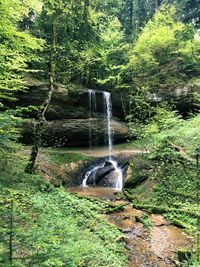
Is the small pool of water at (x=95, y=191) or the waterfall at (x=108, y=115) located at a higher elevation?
the waterfall at (x=108, y=115)

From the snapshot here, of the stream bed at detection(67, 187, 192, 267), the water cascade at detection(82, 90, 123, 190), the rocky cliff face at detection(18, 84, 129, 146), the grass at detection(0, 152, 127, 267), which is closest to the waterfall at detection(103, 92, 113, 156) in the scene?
the water cascade at detection(82, 90, 123, 190)

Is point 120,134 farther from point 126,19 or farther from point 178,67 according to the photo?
point 126,19

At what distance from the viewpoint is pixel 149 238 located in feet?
29.9

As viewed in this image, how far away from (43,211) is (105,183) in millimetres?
8780

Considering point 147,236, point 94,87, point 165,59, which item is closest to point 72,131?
point 94,87

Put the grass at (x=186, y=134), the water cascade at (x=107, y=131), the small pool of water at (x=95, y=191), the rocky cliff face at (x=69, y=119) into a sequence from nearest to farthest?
A: the grass at (x=186, y=134)
the small pool of water at (x=95, y=191)
the water cascade at (x=107, y=131)
the rocky cliff face at (x=69, y=119)

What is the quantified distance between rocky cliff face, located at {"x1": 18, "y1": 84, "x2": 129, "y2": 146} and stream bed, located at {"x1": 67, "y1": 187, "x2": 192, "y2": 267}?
936cm

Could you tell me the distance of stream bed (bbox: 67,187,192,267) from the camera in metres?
7.88

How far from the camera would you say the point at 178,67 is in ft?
73.8

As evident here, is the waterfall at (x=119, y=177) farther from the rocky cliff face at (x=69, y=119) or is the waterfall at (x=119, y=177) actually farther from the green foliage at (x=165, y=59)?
the green foliage at (x=165, y=59)

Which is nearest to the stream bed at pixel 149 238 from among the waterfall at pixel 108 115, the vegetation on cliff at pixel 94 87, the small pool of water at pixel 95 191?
the vegetation on cliff at pixel 94 87

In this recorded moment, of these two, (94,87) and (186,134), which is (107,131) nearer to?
(94,87)

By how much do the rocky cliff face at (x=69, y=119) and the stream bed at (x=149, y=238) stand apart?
9.36 meters

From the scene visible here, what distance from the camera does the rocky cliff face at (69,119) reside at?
19.3 meters
